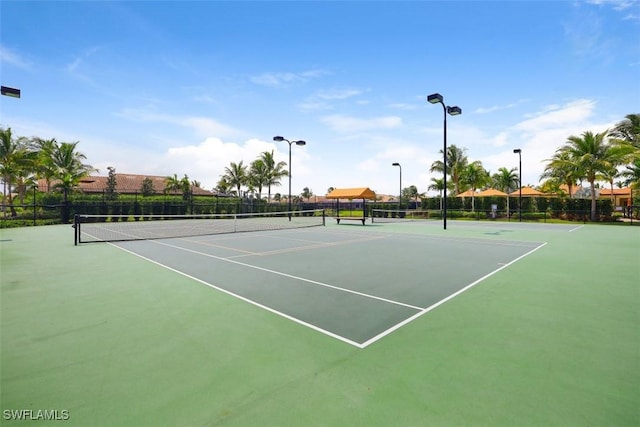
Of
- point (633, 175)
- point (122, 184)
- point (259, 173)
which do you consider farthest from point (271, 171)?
point (633, 175)

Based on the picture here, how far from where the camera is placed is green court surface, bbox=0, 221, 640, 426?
262 cm

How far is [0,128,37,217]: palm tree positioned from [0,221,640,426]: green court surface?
98.9 ft

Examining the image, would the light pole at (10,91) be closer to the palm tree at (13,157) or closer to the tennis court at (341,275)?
the tennis court at (341,275)

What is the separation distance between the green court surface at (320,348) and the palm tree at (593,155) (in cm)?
2657

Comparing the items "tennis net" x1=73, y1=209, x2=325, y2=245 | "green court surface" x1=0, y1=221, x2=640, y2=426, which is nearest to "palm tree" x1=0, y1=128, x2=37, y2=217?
"tennis net" x1=73, y1=209, x2=325, y2=245

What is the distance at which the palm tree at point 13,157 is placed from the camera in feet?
96.0

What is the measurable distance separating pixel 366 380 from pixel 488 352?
1.52 metres

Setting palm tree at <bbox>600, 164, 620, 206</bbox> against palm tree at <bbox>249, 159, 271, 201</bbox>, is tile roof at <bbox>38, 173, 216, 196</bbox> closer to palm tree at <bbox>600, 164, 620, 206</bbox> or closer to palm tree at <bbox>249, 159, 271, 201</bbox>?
palm tree at <bbox>249, 159, 271, 201</bbox>

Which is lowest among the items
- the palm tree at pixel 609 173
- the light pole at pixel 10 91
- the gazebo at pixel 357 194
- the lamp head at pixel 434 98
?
the gazebo at pixel 357 194

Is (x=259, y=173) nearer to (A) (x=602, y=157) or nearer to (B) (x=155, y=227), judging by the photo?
(B) (x=155, y=227)

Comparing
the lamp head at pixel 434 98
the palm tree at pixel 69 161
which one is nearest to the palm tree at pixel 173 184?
the palm tree at pixel 69 161

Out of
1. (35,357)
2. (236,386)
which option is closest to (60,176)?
(35,357)

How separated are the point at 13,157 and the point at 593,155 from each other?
168 ft

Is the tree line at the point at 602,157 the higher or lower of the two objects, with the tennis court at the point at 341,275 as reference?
higher
